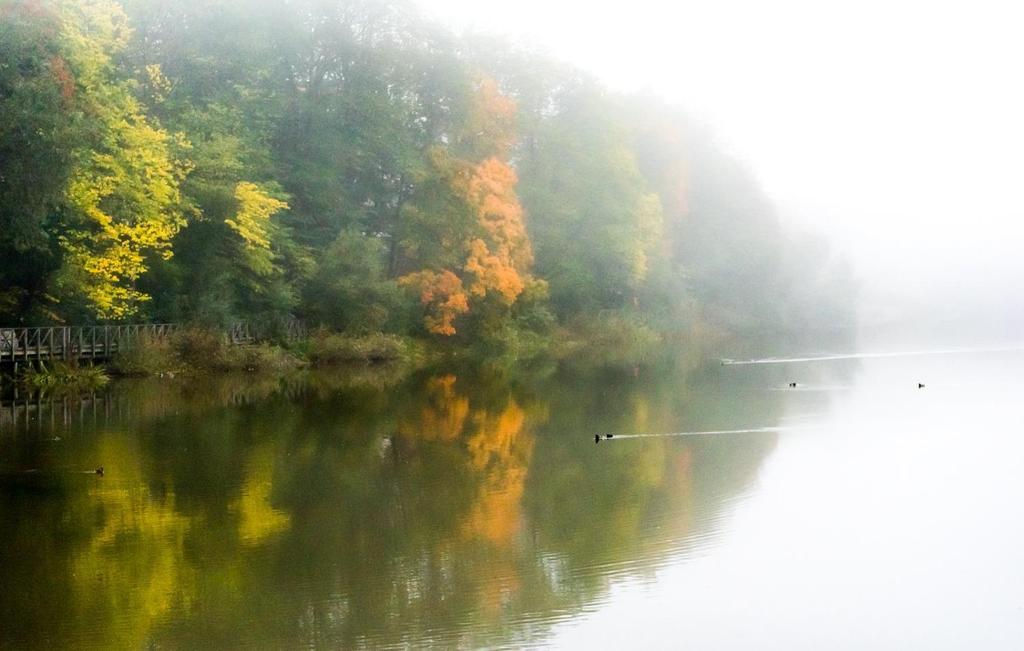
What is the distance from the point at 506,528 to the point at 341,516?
6.91ft

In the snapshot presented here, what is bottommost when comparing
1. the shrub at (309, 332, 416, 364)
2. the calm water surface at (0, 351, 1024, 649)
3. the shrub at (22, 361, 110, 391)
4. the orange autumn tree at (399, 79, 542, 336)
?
the calm water surface at (0, 351, 1024, 649)

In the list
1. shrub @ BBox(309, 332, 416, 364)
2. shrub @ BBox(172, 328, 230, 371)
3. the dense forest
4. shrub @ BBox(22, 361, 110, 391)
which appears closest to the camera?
shrub @ BBox(22, 361, 110, 391)

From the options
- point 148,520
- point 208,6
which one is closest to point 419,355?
point 208,6

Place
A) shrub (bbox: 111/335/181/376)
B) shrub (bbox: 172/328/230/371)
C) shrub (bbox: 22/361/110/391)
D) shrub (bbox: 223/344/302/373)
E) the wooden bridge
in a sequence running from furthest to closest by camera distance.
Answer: shrub (bbox: 223/344/302/373) < shrub (bbox: 172/328/230/371) < shrub (bbox: 111/335/181/376) < the wooden bridge < shrub (bbox: 22/361/110/391)

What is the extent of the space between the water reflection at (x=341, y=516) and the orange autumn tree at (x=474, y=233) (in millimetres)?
19820

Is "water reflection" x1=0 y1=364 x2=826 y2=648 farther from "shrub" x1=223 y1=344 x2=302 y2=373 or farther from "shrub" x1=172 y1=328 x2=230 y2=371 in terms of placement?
"shrub" x1=223 y1=344 x2=302 y2=373

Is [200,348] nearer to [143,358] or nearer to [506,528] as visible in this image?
[143,358]

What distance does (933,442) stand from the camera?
71.9ft

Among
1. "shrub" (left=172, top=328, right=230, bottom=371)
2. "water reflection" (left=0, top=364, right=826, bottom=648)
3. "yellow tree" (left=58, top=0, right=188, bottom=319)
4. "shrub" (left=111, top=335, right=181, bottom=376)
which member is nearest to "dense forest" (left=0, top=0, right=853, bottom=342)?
"yellow tree" (left=58, top=0, right=188, bottom=319)

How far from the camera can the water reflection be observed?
1038 centimetres

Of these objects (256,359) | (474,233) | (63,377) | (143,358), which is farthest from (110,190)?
(474,233)

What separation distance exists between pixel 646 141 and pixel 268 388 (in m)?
43.3

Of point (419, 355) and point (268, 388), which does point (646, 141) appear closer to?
point (419, 355)

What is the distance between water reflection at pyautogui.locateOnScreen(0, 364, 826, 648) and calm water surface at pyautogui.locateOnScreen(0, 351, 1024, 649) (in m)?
0.05
